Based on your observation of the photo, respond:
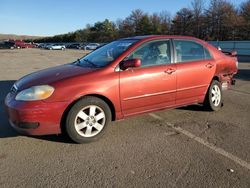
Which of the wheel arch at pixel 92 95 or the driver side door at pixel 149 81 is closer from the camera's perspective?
the wheel arch at pixel 92 95

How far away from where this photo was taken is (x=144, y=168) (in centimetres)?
379

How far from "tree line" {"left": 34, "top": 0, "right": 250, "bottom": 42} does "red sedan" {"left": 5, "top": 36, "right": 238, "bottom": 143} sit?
6174 cm

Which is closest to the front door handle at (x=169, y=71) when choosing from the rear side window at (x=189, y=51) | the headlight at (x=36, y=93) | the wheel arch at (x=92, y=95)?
the rear side window at (x=189, y=51)

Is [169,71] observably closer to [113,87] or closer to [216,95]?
[113,87]

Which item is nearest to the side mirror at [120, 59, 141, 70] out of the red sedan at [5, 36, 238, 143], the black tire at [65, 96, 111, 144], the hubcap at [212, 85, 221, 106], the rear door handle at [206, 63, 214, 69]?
the red sedan at [5, 36, 238, 143]

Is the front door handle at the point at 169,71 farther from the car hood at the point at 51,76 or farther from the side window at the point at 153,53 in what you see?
the car hood at the point at 51,76

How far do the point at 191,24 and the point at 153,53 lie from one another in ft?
255

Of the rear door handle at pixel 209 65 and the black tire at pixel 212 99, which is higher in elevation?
the rear door handle at pixel 209 65

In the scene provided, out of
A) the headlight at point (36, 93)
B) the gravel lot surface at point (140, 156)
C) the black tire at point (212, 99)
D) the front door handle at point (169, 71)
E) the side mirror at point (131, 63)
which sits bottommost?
the gravel lot surface at point (140, 156)

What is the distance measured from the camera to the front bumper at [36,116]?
169 inches

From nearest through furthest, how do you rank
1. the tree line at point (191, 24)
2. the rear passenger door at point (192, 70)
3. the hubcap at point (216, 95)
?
1. the rear passenger door at point (192, 70)
2. the hubcap at point (216, 95)
3. the tree line at point (191, 24)

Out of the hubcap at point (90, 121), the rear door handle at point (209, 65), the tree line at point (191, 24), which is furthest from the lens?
the tree line at point (191, 24)

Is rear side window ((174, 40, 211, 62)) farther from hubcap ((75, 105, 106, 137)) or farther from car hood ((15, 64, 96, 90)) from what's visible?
hubcap ((75, 105, 106, 137))

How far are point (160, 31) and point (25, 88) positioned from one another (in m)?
83.6
